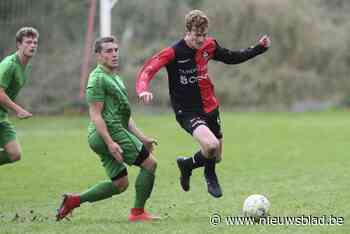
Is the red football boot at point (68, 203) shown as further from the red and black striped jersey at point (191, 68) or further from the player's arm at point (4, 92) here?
the red and black striped jersey at point (191, 68)

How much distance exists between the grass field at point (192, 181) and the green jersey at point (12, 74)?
1330 mm

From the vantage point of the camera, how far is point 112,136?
7.67 meters

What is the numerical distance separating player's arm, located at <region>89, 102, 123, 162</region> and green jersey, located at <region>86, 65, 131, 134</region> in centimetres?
7

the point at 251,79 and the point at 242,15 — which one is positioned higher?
the point at 242,15

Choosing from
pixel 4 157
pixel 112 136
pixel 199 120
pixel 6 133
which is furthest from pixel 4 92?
pixel 199 120

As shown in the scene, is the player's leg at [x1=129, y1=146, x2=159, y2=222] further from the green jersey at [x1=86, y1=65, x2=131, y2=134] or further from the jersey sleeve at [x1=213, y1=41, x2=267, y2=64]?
the jersey sleeve at [x1=213, y1=41, x2=267, y2=64]

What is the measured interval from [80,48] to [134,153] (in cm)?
2142

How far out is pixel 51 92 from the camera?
1056 inches

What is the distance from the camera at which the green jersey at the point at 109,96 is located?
24.7 feet

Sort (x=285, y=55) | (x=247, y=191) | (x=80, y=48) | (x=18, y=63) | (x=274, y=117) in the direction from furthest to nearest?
1. (x=285, y=55)
2. (x=80, y=48)
3. (x=274, y=117)
4. (x=247, y=191)
5. (x=18, y=63)

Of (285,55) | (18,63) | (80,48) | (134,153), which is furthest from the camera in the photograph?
(285,55)

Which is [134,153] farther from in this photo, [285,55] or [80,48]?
[285,55]

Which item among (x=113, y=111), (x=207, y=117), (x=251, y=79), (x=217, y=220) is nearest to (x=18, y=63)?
(x=113, y=111)

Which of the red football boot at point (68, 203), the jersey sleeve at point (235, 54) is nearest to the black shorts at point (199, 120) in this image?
the jersey sleeve at point (235, 54)
